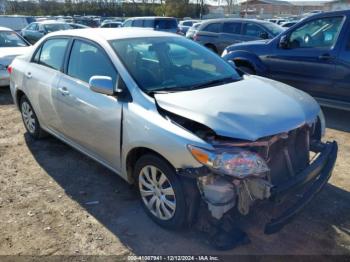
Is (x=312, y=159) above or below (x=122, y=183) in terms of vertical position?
above

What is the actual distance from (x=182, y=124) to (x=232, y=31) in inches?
355

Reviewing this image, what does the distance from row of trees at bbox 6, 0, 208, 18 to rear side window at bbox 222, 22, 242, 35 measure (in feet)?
124

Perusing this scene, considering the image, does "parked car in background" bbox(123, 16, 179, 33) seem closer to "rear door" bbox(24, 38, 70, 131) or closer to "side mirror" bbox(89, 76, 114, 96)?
"rear door" bbox(24, 38, 70, 131)

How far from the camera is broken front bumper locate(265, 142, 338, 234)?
8.37ft

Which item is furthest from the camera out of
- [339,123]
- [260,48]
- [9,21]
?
[9,21]

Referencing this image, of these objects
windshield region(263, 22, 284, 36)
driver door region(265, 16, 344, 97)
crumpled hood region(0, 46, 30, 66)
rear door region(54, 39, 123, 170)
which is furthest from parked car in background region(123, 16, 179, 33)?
rear door region(54, 39, 123, 170)

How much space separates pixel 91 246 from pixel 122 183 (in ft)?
3.47

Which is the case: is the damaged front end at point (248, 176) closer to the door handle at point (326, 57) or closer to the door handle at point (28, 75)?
the door handle at point (28, 75)

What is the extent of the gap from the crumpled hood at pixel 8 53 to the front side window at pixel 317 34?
6.41 m

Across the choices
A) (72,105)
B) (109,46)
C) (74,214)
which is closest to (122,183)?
(74,214)

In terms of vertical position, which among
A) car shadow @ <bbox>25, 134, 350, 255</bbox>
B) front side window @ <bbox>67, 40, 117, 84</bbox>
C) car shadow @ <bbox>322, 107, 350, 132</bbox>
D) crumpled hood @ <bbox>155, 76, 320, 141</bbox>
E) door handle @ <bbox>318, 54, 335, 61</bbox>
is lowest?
car shadow @ <bbox>25, 134, 350, 255</bbox>

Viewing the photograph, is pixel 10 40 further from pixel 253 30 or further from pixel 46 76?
pixel 253 30

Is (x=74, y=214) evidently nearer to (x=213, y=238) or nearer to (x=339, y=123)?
(x=213, y=238)

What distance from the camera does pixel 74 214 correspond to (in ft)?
11.2
